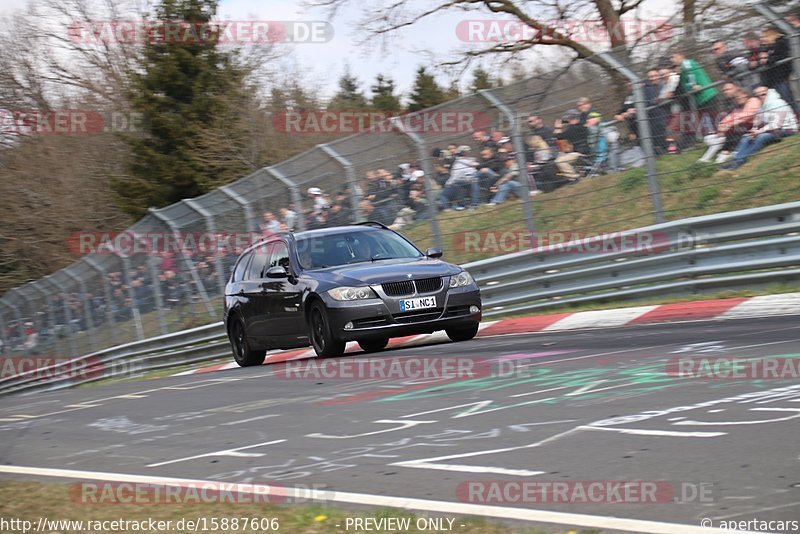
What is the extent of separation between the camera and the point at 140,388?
13.4 meters

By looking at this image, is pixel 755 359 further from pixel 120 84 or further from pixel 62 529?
pixel 120 84

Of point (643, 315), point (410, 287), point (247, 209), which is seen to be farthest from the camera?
point (247, 209)

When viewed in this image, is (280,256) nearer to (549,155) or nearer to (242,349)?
(242,349)

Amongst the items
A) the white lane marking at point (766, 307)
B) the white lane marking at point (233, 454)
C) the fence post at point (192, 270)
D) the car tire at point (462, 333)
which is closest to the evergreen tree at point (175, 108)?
the fence post at point (192, 270)

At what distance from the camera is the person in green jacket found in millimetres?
12562

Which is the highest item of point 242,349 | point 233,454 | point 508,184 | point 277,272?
point 508,184

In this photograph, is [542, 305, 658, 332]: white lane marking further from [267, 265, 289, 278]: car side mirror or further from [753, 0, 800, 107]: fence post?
[267, 265, 289, 278]: car side mirror

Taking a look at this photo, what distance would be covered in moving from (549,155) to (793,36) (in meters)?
3.44

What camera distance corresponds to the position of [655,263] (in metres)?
13.6

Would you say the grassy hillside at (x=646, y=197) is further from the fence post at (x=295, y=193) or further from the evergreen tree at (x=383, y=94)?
the evergreen tree at (x=383, y=94)

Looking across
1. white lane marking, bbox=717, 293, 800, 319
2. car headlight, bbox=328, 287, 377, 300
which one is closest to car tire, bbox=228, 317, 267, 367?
car headlight, bbox=328, 287, 377, 300

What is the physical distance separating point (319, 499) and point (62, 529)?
111 cm

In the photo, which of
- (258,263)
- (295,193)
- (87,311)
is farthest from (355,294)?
(87,311)

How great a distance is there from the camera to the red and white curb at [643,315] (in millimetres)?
11242
